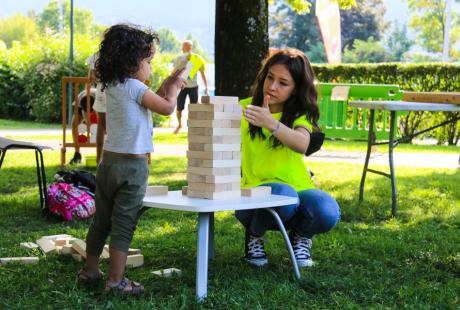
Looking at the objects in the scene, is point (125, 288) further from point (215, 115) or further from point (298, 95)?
point (298, 95)

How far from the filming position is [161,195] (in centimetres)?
378

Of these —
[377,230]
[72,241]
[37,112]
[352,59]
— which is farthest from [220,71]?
[352,59]

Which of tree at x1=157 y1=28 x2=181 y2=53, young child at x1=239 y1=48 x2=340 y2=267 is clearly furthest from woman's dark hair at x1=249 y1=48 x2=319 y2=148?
tree at x1=157 y1=28 x2=181 y2=53

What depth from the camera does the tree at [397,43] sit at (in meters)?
80.5

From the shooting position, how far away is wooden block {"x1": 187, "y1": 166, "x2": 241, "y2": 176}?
11.8 feet

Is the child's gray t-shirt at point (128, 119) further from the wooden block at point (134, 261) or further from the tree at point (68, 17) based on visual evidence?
the tree at point (68, 17)

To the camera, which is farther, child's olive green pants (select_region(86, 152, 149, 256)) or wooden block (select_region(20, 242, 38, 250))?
wooden block (select_region(20, 242, 38, 250))

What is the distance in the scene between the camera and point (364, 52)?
68.2m

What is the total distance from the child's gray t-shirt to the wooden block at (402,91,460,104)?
266 centimetres

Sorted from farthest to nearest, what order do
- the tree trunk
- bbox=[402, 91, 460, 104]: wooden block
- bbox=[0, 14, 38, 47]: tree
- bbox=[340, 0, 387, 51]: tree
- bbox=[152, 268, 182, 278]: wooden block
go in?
bbox=[0, 14, 38, 47]: tree, bbox=[340, 0, 387, 51]: tree, the tree trunk, bbox=[402, 91, 460, 104]: wooden block, bbox=[152, 268, 182, 278]: wooden block

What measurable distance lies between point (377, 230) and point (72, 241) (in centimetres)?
219

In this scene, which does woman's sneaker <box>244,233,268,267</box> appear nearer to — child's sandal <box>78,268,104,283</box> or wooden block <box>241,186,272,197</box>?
wooden block <box>241,186,272,197</box>

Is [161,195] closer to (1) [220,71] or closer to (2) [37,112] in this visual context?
(1) [220,71]

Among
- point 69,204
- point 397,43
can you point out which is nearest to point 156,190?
point 69,204
